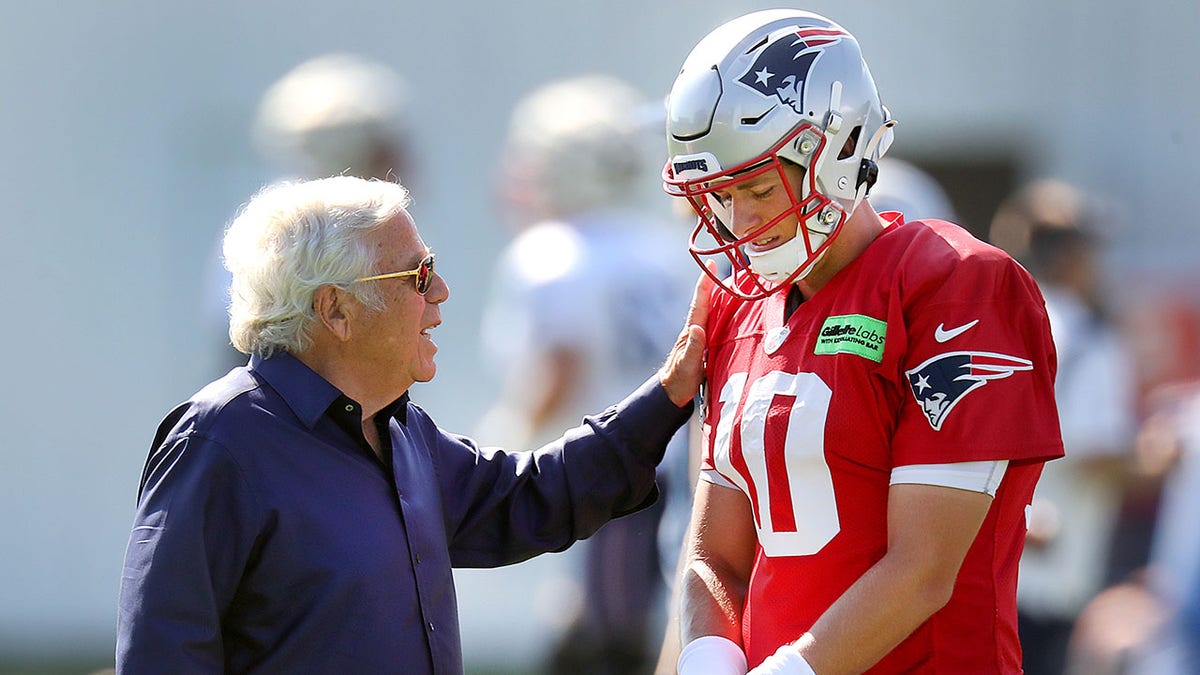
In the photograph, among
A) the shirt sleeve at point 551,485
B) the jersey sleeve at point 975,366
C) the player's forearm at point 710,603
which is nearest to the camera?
the jersey sleeve at point 975,366

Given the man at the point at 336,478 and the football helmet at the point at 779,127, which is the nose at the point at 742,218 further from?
the man at the point at 336,478

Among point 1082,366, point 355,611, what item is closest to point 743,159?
point 355,611

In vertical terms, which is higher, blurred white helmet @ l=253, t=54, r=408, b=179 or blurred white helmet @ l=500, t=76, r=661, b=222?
blurred white helmet @ l=253, t=54, r=408, b=179

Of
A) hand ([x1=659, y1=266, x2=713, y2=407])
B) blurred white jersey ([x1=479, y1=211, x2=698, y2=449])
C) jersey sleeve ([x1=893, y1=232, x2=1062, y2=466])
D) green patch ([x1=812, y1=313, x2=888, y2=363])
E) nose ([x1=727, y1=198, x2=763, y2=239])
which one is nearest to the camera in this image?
jersey sleeve ([x1=893, y1=232, x2=1062, y2=466])

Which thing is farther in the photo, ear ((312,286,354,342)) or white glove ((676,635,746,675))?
ear ((312,286,354,342))

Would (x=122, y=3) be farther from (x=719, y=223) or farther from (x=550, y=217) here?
(x=719, y=223)

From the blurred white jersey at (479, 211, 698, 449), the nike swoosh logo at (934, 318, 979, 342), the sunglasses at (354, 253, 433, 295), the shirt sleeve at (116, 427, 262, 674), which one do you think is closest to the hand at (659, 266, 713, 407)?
the sunglasses at (354, 253, 433, 295)

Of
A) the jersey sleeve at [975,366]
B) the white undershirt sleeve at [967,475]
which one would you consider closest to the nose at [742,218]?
the jersey sleeve at [975,366]

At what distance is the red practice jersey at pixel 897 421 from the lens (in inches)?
110

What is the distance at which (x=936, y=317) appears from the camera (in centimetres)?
283

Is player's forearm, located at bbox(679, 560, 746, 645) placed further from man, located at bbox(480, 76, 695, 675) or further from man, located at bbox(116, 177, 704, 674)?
man, located at bbox(480, 76, 695, 675)

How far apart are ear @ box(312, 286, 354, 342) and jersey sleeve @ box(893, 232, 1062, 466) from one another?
1.10m

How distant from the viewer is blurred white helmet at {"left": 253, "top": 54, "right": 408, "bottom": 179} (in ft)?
16.7

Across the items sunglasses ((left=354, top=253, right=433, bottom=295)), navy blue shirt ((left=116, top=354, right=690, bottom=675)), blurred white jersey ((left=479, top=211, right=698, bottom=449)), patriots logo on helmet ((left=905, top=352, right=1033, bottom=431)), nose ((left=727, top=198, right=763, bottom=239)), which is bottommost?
blurred white jersey ((left=479, top=211, right=698, bottom=449))
